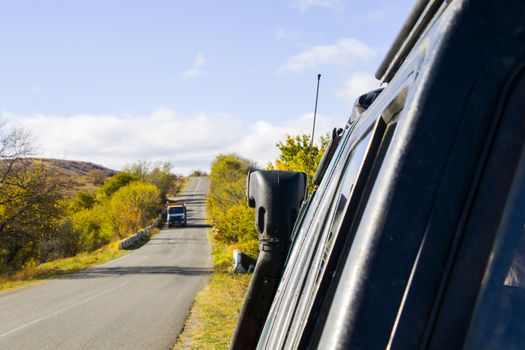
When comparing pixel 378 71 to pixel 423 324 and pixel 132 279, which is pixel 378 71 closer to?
pixel 423 324

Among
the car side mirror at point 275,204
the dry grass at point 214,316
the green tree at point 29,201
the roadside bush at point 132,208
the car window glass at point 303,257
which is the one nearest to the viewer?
the car window glass at point 303,257

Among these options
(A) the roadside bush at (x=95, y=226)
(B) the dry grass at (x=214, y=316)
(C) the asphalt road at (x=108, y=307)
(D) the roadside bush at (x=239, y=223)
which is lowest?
(A) the roadside bush at (x=95, y=226)

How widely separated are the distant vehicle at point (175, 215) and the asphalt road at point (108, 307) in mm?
29306

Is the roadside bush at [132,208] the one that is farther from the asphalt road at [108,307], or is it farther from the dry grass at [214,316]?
the dry grass at [214,316]

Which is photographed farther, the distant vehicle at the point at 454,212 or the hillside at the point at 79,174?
the hillside at the point at 79,174

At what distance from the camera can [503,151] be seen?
2.16 feet

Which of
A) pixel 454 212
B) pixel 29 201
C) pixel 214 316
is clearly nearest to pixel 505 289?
pixel 454 212

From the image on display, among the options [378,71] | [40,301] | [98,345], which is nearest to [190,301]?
[40,301]

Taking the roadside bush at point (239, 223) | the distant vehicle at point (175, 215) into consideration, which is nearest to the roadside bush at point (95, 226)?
the distant vehicle at point (175, 215)

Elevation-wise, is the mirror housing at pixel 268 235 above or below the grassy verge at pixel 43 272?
above

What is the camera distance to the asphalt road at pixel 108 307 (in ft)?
38.8

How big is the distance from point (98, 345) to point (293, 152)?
1660 cm

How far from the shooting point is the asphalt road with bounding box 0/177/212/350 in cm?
1182

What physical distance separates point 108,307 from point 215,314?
3.46 metres
